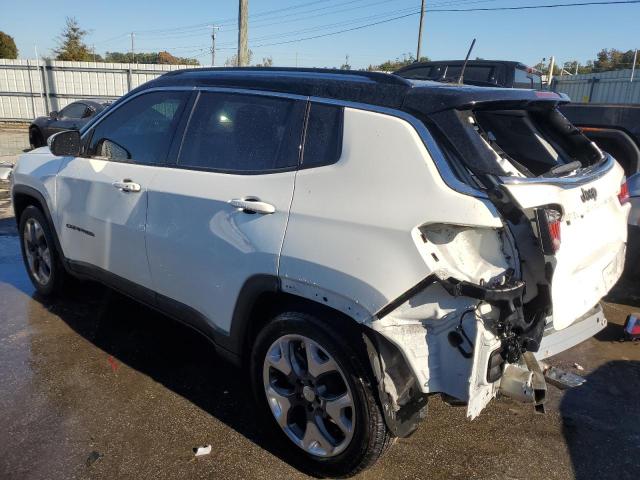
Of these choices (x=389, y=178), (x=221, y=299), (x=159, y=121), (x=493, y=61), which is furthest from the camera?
(x=493, y=61)

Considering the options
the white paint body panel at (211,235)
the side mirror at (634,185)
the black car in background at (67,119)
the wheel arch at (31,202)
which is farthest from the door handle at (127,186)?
the black car in background at (67,119)

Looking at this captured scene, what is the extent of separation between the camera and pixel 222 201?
276 centimetres

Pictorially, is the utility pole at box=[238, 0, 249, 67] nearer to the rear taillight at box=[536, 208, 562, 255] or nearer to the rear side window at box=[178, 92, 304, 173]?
the rear side window at box=[178, 92, 304, 173]

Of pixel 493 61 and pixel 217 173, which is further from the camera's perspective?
pixel 493 61

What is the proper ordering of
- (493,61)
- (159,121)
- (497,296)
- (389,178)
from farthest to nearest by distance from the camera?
(493,61) < (159,121) < (389,178) < (497,296)

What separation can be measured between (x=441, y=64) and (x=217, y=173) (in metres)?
8.17

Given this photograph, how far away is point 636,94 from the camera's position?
15727 millimetres

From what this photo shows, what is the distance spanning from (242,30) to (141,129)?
1242cm

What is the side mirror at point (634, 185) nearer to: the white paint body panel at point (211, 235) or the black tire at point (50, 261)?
the white paint body panel at point (211, 235)

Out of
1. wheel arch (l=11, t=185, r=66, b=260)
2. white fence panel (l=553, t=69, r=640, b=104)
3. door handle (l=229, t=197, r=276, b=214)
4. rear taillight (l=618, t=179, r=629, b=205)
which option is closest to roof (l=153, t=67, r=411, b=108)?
door handle (l=229, t=197, r=276, b=214)

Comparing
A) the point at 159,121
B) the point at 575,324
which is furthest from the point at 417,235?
the point at 159,121

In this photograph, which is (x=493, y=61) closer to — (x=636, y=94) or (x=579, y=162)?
(x=579, y=162)

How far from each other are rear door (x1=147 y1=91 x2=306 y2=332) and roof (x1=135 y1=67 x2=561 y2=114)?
8cm

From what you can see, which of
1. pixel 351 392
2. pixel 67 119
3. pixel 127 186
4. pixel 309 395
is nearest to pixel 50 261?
pixel 127 186
